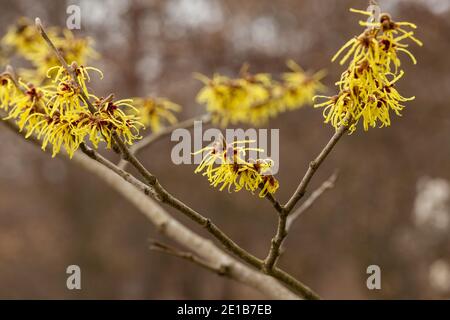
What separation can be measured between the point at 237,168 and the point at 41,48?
4.00 feet

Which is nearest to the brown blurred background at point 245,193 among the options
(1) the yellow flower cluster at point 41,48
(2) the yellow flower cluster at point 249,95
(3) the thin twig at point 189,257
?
(2) the yellow flower cluster at point 249,95

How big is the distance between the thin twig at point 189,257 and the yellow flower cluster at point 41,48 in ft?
2.06

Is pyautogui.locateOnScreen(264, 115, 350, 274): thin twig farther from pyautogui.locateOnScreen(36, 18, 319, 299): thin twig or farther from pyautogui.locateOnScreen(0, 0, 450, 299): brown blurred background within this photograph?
pyautogui.locateOnScreen(0, 0, 450, 299): brown blurred background

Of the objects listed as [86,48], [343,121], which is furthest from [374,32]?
[86,48]

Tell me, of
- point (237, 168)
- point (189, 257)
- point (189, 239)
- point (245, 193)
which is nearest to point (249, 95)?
point (189, 239)

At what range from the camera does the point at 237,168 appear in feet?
2.97

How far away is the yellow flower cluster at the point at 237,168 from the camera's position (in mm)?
900

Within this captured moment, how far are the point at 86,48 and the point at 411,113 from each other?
5820 millimetres

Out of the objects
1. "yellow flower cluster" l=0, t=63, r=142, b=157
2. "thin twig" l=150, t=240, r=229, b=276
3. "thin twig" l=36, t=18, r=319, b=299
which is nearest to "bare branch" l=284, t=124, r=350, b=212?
"thin twig" l=36, t=18, r=319, b=299

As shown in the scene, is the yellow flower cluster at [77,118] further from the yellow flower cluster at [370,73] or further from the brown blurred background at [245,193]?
the brown blurred background at [245,193]

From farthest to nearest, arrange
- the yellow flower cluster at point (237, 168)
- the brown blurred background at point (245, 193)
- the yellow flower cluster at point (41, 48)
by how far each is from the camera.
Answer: the brown blurred background at point (245, 193), the yellow flower cluster at point (41, 48), the yellow flower cluster at point (237, 168)

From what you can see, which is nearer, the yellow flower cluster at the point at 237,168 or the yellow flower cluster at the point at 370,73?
the yellow flower cluster at the point at 370,73

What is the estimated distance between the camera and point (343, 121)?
33.1 inches
